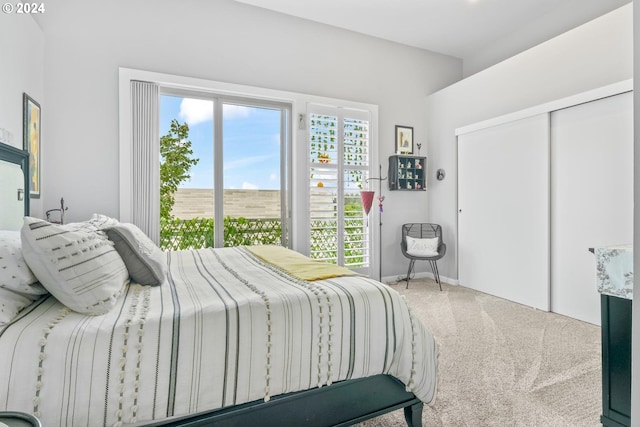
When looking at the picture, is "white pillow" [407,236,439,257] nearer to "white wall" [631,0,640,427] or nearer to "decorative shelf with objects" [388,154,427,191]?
"decorative shelf with objects" [388,154,427,191]

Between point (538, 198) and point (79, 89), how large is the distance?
14.4 ft

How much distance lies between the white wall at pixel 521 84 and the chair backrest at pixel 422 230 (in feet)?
0.38

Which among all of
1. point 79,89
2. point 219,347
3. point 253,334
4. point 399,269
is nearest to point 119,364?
point 219,347

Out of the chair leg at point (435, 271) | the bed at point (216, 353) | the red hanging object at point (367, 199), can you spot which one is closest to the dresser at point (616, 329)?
the bed at point (216, 353)

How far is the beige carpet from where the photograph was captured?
164cm

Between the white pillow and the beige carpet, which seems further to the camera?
the white pillow

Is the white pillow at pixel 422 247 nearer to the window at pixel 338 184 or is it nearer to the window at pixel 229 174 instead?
the window at pixel 338 184

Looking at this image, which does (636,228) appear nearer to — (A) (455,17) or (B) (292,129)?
(B) (292,129)

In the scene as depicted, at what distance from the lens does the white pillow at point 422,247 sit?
13.5ft

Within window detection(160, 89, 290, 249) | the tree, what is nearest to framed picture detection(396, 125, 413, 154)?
window detection(160, 89, 290, 249)

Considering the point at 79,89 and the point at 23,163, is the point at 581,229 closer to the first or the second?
the point at 23,163

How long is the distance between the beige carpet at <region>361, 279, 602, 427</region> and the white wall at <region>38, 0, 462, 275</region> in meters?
1.68

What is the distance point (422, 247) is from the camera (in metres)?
4.18

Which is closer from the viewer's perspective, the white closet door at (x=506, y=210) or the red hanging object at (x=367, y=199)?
the white closet door at (x=506, y=210)
